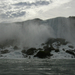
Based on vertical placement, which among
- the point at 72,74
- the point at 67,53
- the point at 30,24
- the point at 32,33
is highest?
the point at 30,24

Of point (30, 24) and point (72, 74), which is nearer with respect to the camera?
point (72, 74)

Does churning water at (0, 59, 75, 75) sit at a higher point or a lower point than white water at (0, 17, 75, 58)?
lower

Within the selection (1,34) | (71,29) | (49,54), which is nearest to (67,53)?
(49,54)

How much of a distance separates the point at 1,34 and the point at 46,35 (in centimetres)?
6460

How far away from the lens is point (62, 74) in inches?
1158

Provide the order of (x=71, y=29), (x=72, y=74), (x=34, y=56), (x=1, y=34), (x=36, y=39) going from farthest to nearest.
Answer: (x=1, y=34)
(x=71, y=29)
(x=36, y=39)
(x=34, y=56)
(x=72, y=74)

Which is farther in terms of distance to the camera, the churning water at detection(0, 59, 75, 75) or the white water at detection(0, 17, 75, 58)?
the white water at detection(0, 17, 75, 58)

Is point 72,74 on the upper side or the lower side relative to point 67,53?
upper

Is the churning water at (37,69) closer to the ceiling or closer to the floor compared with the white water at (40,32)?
closer to the floor

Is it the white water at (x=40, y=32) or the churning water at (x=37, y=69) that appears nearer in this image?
the churning water at (x=37, y=69)

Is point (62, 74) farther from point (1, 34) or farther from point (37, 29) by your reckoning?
point (1, 34)

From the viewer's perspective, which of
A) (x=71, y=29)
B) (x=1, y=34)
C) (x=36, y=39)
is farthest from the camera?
(x=1, y=34)

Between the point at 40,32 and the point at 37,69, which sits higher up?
the point at 40,32

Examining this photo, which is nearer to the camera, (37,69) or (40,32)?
(37,69)
